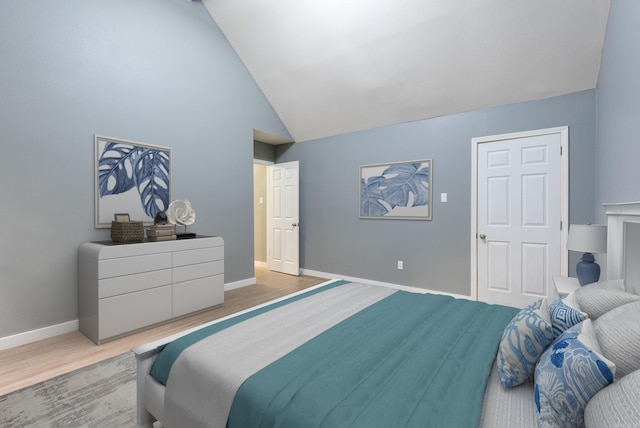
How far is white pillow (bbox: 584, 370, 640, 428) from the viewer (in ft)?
2.04

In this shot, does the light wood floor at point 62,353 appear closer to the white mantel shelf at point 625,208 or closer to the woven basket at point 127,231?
the woven basket at point 127,231

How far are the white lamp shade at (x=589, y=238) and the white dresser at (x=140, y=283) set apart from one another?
3323 mm

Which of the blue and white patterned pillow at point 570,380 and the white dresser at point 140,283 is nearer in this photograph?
the blue and white patterned pillow at point 570,380

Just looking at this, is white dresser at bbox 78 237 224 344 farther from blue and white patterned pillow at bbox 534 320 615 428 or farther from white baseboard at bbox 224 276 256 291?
blue and white patterned pillow at bbox 534 320 615 428

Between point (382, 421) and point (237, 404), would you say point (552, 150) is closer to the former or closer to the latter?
point (382, 421)

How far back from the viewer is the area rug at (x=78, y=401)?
1672 millimetres

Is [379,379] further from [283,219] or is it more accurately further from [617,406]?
[283,219]

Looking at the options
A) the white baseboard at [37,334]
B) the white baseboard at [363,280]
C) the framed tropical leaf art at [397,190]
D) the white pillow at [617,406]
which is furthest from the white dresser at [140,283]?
the white pillow at [617,406]

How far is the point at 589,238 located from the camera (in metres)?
2.11

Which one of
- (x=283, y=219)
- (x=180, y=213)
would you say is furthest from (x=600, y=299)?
(x=283, y=219)

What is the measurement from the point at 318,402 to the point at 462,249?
3316 mm

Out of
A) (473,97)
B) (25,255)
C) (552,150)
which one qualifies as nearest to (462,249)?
(552,150)

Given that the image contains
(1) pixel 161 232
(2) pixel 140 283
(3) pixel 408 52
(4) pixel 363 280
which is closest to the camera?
(2) pixel 140 283

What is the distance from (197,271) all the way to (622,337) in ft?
10.9
